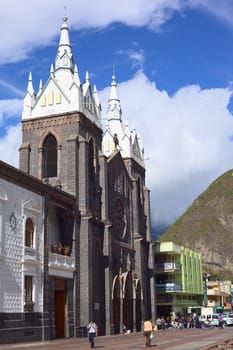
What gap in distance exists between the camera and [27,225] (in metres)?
32.6

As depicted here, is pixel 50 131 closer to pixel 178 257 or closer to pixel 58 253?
pixel 58 253

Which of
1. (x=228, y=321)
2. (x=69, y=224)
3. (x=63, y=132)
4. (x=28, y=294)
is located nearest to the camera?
(x=28, y=294)

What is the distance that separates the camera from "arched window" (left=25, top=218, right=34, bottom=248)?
107ft

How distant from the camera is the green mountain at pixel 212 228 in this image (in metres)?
146

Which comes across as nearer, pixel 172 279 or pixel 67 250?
pixel 67 250

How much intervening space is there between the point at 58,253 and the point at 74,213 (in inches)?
134

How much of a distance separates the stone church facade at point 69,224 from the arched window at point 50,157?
8cm

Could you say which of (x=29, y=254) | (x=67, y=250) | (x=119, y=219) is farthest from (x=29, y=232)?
(x=119, y=219)

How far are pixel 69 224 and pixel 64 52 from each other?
16.1m

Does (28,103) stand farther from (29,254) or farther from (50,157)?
(29,254)

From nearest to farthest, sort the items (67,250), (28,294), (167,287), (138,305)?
(28,294)
(67,250)
(138,305)
(167,287)

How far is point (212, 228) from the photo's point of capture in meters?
154

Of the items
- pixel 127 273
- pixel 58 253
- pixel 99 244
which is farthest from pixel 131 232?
pixel 58 253

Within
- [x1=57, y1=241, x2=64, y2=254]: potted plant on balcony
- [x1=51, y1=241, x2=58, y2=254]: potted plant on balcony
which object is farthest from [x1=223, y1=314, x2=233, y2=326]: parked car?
[x1=51, y1=241, x2=58, y2=254]: potted plant on balcony
